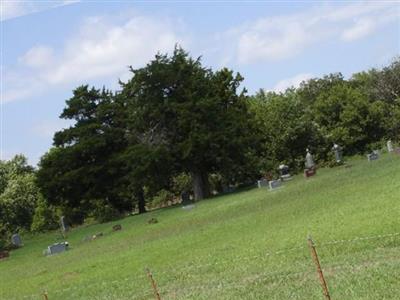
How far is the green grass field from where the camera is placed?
11305 mm

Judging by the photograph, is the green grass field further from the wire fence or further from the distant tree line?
the distant tree line

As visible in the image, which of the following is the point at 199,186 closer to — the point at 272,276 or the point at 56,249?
the point at 56,249

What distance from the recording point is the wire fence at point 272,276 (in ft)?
34.0

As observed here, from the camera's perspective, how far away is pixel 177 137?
48188 millimetres

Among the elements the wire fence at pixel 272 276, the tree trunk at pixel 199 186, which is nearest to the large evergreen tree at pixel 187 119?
the tree trunk at pixel 199 186

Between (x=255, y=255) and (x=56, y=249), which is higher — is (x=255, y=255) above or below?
below

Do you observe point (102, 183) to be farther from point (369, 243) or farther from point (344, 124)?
point (369, 243)

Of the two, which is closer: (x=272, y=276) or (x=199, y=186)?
(x=272, y=276)

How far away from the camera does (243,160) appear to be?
163ft

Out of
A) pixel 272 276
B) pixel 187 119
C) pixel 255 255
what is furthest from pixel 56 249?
pixel 272 276

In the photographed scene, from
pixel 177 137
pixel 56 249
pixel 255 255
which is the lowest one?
pixel 255 255

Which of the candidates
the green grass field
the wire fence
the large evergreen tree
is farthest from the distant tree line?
the wire fence

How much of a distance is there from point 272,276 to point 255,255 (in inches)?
147

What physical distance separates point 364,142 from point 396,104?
864 centimetres
